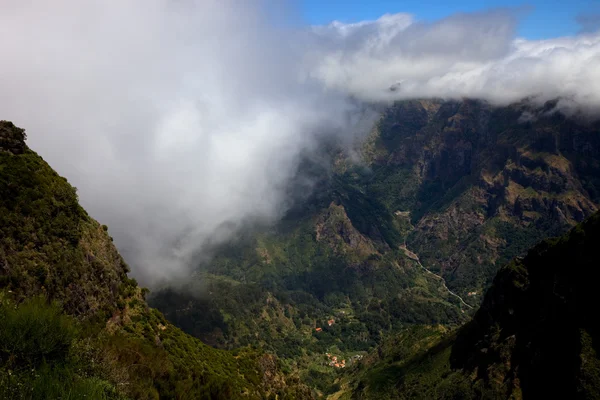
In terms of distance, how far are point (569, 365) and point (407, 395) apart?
73.8 meters

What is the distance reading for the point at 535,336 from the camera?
11550 centimetres

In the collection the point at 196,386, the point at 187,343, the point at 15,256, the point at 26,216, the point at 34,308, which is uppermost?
the point at 26,216

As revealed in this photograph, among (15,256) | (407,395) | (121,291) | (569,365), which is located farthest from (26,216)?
(407,395)

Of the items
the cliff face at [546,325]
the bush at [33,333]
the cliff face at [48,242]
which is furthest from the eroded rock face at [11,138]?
the cliff face at [546,325]

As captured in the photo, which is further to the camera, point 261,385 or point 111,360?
point 261,385

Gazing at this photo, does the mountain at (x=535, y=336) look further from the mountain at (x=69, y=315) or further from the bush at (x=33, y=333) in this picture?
the bush at (x=33, y=333)

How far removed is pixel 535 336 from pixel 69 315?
134m

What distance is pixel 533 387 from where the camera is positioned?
4301 inches

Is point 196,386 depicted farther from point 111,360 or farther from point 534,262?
point 534,262

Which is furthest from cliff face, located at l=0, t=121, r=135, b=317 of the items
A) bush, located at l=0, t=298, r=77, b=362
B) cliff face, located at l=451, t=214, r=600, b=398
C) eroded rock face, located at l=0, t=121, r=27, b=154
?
cliff face, located at l=451, t=214, r=600, b=398

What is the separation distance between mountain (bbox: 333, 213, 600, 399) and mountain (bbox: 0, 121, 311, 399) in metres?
89.3

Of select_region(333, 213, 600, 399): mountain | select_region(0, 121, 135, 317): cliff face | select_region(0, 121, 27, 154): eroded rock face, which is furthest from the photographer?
select_region(333, 213, 600, 399): mountain

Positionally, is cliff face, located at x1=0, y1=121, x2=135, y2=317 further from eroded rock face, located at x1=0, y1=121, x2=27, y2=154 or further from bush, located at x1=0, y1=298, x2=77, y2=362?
bush, located at x1=0, y1=298, x2=77, y2=362

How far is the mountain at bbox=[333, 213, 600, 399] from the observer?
10044cm
